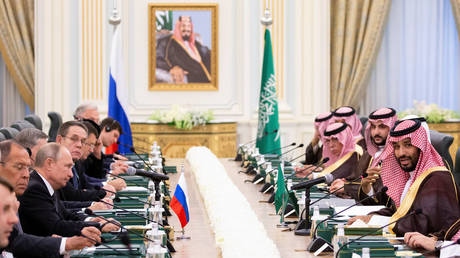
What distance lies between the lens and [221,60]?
38.6 feet

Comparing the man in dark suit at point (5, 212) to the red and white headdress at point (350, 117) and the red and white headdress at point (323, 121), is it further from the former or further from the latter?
the red and white headdress at point (323, 121)

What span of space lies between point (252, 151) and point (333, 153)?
4.79 feet

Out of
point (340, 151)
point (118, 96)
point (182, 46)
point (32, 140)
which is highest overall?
point (182, 46)

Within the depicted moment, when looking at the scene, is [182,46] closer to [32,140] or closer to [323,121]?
[323,121]

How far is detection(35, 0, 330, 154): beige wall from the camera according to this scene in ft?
37.6

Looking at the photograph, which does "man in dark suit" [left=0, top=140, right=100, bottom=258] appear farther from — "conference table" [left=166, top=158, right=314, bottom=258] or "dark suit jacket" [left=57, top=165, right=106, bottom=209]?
"dark suit jacket" [left=57, top=165, right=106, bottom=209]

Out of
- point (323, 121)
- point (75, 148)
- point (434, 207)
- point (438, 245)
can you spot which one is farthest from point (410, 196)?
point (323, 121)

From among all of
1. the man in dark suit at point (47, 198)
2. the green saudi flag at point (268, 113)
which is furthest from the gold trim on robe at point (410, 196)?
the green saudi flag at point (268, 113)

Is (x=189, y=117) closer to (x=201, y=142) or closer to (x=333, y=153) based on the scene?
(x=201, y=142)

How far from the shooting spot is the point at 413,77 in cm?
1214

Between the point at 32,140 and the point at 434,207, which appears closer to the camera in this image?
Answer: the point at 434,207

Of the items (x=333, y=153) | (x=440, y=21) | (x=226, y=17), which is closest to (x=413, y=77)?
(x=440, y=21)

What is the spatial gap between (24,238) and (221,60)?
332 inches

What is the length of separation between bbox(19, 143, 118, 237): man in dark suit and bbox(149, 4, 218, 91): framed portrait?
764cm
